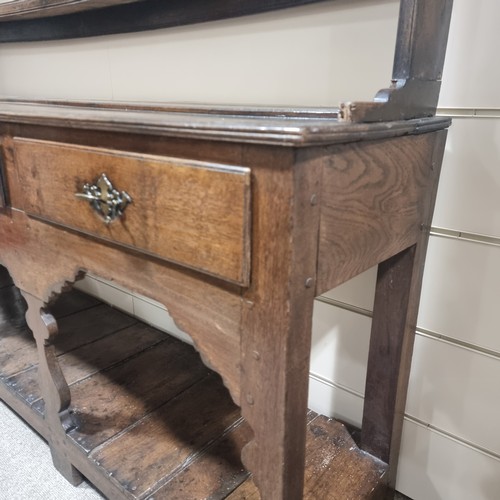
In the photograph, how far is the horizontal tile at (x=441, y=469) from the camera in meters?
0.85

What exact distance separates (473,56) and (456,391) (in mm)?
589

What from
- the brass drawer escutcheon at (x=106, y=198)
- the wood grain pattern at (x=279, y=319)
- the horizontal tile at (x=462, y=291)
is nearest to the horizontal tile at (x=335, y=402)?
the horizontal tile at (x=462, y=291)

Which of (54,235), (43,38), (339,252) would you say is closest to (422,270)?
(339,252)

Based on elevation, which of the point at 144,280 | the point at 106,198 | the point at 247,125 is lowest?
the point at 144,280

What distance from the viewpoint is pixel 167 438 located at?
97 centimetres

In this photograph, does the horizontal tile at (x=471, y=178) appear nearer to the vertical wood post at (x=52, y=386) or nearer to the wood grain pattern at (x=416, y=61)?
the wood grain pattern at (x=416, y=61)

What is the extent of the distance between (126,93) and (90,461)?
3.06 feet

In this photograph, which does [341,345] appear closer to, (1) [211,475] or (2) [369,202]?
(1) [211,475]

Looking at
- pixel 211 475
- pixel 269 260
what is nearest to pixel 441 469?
pixel 211 475

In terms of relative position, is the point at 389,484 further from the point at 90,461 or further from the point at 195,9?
the point at 195,9

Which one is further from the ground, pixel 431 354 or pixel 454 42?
pixel 454 42

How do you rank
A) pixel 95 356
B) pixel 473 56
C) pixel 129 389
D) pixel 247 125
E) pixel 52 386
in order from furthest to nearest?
1. pixel 95 356
2. pixel 129 389
3. pixel 52 386
4. pixel 473 56
5. pixel 247 125

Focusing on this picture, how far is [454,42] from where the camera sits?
0.71 m

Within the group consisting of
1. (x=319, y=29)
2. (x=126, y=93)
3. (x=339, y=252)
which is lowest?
(x=339, y=252)
